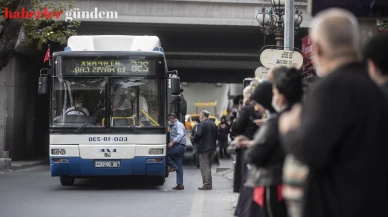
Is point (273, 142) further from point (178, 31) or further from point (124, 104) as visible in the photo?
point (178, 31)

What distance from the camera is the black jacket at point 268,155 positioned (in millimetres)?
4922

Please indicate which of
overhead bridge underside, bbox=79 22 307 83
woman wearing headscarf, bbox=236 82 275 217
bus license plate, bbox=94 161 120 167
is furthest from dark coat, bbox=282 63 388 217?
overhead bridge underside, bbox=79 22 307 83

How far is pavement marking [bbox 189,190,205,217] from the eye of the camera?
1143 cm

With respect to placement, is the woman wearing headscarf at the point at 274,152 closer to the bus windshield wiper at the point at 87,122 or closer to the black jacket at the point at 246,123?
the black jacket at the point at 246,123

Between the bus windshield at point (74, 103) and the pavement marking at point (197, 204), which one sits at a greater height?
the bus windshield at point (74, 103)

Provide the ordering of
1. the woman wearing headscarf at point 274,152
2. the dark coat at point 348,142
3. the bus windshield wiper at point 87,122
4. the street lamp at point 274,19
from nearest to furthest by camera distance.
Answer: the dark coat at point 348,142 → the woman wearing headscarf at point 274,152 → the bus windshield wiper at point 87,122 → the street lamp at point 274,19

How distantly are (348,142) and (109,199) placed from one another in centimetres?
1060

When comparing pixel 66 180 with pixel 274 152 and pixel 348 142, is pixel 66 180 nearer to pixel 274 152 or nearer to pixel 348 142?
pixel 274 152

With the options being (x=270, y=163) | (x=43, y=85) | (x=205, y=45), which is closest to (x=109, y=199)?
(x=43, y=85)

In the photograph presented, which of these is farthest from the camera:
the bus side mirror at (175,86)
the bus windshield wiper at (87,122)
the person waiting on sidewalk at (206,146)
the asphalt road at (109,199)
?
the person waiting on sidewalk at (206,146)

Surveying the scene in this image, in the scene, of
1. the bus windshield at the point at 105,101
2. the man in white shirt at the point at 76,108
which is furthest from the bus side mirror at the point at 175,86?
the man in white shirt at the point at 76,108

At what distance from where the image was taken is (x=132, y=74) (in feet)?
50.1

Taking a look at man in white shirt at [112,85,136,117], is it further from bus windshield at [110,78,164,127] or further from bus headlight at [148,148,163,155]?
bus headlight at [148,148,163,155]

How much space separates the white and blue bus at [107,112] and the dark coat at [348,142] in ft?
38.8
